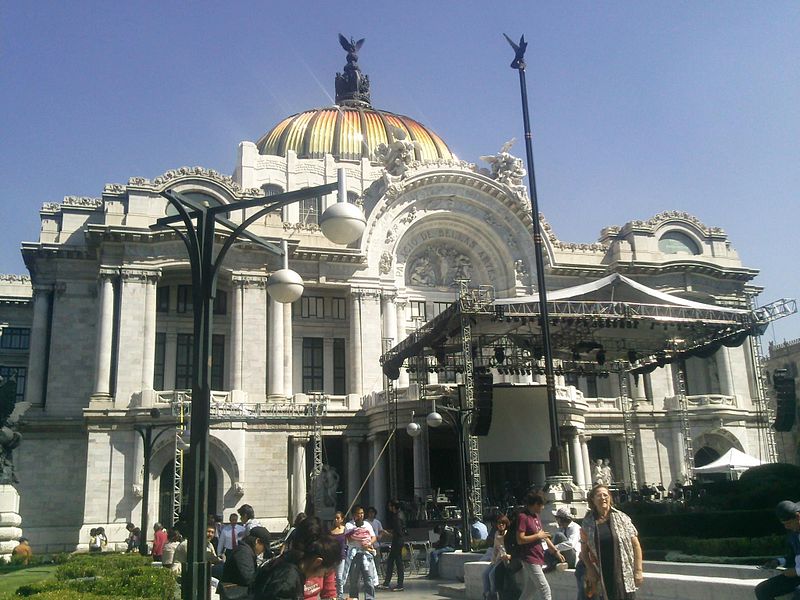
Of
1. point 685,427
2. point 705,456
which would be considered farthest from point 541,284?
point 705,456

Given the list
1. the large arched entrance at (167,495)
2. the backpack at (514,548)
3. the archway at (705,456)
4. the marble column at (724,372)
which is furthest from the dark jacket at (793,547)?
the marble column at (724,372)

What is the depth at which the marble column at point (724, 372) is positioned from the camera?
1761 inches

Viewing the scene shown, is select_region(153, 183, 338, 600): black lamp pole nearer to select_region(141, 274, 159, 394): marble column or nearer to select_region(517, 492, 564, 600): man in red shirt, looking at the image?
select_region(517, 492, 564, 600): man in red shirt

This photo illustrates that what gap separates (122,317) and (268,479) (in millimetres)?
10011

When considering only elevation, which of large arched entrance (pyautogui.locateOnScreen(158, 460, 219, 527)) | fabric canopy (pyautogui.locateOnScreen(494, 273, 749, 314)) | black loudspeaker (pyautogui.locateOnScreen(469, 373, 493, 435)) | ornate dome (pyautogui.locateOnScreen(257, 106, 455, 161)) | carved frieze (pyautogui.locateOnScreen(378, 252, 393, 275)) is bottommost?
large arched entrance (pyautogui.locateOnScreen(158, 460, 219, 527))

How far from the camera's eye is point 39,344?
129 ft

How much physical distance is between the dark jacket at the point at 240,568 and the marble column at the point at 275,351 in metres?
29.1

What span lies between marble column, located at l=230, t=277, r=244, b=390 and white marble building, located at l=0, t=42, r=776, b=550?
0.23 feet

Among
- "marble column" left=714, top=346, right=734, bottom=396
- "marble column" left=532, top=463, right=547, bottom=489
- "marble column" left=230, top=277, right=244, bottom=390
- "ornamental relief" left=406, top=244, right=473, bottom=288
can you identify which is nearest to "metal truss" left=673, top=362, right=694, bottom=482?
"marble column" left=714, top=346, right=734, bottom=396

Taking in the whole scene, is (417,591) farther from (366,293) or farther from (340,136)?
(340,136)

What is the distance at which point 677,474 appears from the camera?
141 ft

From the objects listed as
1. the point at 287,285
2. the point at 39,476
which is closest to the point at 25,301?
the point at 39,476

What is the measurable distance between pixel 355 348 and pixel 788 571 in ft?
105

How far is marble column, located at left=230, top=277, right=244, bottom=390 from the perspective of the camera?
37.5 m
